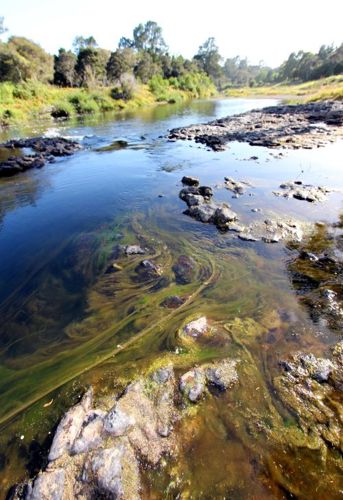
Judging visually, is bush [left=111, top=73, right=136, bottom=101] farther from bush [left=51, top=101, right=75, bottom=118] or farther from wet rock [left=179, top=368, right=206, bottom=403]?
wet rock [left=179, top=368, right=206, bottom=403]

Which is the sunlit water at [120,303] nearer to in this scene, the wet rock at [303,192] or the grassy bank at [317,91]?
the wet rock at [303,192]

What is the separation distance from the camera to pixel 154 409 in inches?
124

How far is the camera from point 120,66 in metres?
55.9

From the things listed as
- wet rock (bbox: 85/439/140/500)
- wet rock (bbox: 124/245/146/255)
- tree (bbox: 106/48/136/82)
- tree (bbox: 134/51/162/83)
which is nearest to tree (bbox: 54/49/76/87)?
tree (bbox: 106/48/136/82)

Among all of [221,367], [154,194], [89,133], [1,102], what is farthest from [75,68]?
[221,367]

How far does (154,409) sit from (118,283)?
9.37ft

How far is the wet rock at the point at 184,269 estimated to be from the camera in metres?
5.62

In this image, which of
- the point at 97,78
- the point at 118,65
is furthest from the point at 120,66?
the point at 97,78

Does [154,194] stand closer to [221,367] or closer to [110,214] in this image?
[110,214]

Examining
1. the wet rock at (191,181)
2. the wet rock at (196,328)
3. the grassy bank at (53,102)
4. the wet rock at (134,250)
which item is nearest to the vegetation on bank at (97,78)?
the grassy bank at (53,102)

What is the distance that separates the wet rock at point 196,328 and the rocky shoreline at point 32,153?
42.6 ft

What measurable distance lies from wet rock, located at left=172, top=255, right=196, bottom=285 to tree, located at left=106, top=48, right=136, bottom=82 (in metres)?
63.4

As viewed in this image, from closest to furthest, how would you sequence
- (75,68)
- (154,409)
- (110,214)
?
(154,409)
(110,214)
(75,68)

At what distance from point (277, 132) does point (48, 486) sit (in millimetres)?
22046
